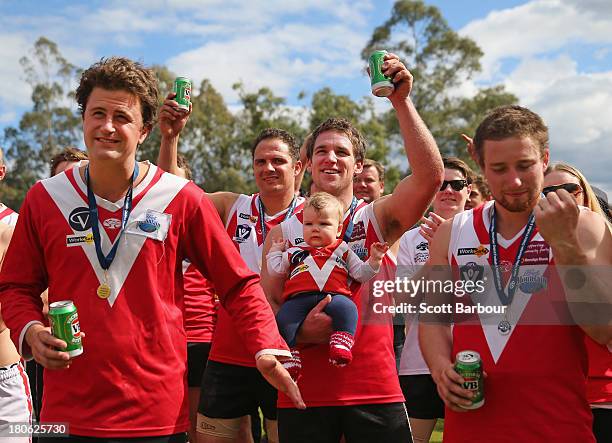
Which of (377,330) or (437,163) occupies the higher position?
(437,163)

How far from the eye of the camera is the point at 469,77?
39594 mm

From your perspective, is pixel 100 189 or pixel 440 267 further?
pixel 440 267

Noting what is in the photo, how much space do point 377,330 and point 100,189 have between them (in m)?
1.85

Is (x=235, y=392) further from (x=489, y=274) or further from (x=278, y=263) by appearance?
(x=489, y=274)

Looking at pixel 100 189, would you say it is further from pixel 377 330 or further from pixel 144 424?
pixel 377 330

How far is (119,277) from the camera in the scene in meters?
3.17

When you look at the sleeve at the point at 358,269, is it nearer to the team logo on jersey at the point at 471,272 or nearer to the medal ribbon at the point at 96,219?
the team logo on jersey at the point at 471,272

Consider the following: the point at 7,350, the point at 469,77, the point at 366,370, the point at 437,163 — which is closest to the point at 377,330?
the point at 366,370

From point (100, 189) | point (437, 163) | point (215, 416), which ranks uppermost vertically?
point (437, 163)

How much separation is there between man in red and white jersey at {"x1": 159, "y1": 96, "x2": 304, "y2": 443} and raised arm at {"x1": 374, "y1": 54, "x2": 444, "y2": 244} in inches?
41.4

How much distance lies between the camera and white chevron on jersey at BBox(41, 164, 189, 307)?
3.17 m

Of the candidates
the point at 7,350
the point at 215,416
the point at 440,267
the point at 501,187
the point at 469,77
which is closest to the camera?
the point at 501,187

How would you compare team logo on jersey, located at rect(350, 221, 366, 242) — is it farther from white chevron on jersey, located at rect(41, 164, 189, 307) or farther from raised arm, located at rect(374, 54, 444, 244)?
white chevron on jersey, located at rect(41, 164, 189, 307)

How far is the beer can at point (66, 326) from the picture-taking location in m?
2.91
